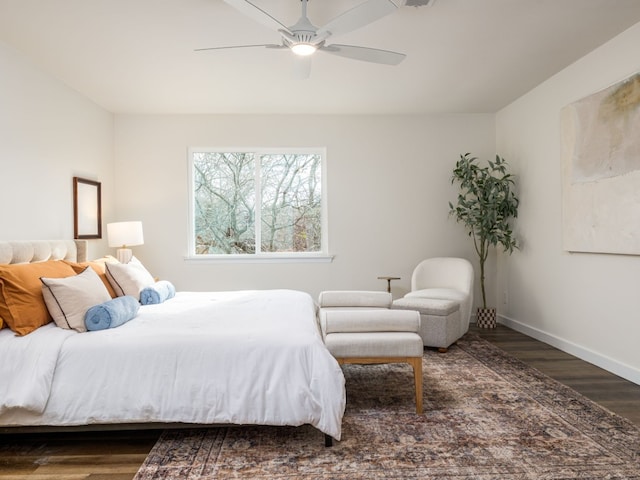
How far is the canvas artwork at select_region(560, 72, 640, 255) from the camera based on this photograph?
336cm

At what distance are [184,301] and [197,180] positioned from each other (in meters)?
2.35

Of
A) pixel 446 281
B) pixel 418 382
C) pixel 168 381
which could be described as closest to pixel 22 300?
pixel 168 381

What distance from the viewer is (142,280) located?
11.9 ft

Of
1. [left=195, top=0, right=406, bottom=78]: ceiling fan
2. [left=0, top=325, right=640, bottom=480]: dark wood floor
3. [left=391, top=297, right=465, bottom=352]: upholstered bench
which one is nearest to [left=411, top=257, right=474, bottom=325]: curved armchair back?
[left=391, top=297, right=465, bottom=352]: upholstered bench

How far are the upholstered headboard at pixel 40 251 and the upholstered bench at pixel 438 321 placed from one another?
3.05 m

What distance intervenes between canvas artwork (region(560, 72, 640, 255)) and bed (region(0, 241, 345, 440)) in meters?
2.63

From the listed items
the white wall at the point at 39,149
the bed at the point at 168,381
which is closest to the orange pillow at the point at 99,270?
the white wall at the point at 39,149

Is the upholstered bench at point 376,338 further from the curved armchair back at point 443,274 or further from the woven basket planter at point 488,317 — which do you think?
the woven basket planter at point 488,317

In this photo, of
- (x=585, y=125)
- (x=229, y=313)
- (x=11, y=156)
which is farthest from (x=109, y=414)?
(x=585, y=125)

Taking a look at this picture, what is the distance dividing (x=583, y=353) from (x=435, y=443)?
2310mm

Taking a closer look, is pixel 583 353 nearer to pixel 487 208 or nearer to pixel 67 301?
pixel 487 208

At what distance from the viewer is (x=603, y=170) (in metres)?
3.66

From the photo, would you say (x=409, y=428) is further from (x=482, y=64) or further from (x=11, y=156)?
(x=11, y=156)

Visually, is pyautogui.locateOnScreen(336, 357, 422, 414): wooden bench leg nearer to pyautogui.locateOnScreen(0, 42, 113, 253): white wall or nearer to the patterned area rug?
the patterned area rug
